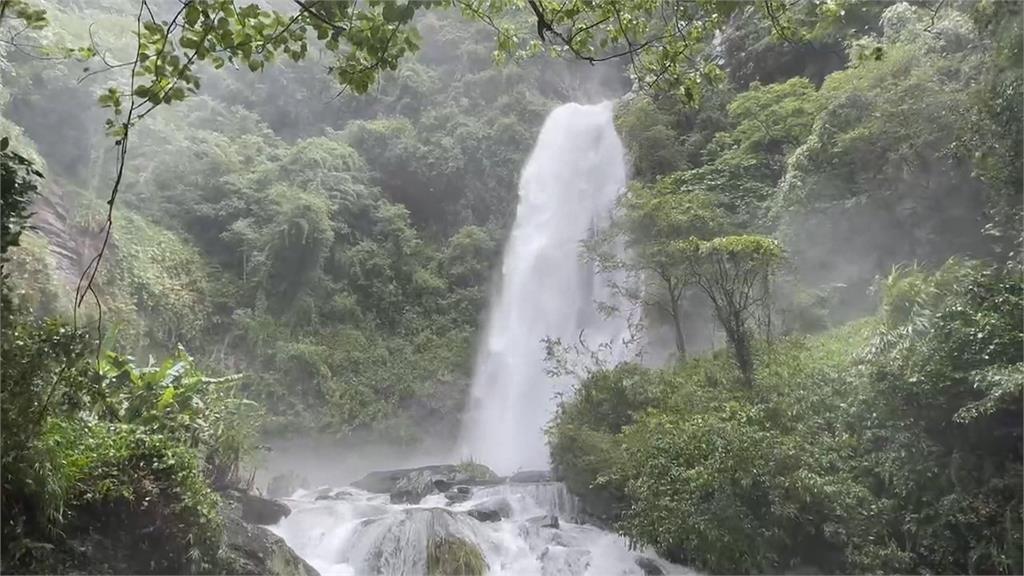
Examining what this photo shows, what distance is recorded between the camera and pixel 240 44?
2232 mm

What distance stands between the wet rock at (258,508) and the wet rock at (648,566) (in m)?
3.56

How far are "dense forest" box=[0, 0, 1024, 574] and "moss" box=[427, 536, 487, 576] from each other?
4.02ft

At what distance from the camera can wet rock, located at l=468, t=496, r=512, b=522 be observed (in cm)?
677

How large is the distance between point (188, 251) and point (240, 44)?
1035 cm

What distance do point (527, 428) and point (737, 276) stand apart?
17.4ft

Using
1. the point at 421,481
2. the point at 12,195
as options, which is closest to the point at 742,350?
the point at 421,481

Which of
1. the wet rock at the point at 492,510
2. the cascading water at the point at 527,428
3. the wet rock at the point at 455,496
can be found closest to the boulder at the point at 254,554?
the cascading water at the point at 527,428

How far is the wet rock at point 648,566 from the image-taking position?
18.0 ft

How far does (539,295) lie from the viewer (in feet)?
41.6

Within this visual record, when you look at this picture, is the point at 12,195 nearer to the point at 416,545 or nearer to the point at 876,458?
the point at 416,545

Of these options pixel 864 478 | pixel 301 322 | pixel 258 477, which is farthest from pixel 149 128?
pixel 864 478

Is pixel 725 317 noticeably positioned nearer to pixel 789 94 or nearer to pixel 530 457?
pixel 789 94

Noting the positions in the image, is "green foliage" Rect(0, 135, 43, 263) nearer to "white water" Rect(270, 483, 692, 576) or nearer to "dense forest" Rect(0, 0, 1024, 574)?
"dense forest" Rect(0, 0, 1024, 574)

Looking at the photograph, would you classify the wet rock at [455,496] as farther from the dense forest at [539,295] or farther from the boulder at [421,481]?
the dense forest at [539,295]
